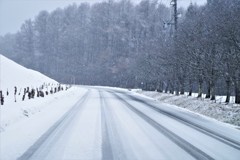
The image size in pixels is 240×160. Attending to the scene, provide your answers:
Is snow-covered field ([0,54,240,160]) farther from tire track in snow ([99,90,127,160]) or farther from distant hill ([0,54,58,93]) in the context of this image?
distant hill ([0,54,58,93])

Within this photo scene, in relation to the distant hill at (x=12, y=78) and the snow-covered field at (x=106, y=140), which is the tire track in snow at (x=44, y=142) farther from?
the distant hill at (x=12, y=78)

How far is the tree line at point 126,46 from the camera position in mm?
27484

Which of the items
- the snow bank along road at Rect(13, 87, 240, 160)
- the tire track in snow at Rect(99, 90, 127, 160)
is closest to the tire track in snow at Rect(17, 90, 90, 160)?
the snow bank along road at Rect(13, 87, 240, 160)

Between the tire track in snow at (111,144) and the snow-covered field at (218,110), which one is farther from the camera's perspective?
the snow-covered field at (218,110)

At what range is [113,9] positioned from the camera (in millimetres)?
126188

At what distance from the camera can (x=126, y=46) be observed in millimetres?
107875

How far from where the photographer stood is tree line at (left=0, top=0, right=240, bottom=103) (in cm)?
2748

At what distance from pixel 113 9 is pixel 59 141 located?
119436 mm


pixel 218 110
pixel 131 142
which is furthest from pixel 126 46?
pixel 131 142

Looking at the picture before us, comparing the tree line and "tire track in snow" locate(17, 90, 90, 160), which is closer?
"tire track in snow" locate(17, 90, 90, 160)

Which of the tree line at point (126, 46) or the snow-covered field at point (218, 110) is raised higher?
the tree line at point (126, 46)

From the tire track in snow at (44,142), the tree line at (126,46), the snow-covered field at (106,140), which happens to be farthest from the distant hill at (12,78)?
the tire track in snow at (44,142)

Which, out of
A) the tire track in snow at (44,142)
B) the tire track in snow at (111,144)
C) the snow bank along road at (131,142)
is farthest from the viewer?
the snow bank along road at (131,142)

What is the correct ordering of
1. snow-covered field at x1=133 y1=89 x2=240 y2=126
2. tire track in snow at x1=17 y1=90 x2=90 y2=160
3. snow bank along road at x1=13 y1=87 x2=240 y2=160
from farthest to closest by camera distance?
snow-covered field at x1=133 y1=89 x2=240 y2=126, snow bank along road at x1=13 y1=87 x2=240 y2=160, tire track in snow at x1=17 y1=90 x2=90 y2=160
